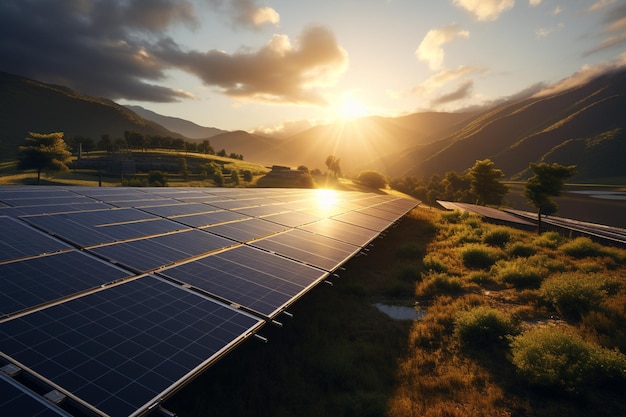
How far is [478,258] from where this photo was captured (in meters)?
24.2

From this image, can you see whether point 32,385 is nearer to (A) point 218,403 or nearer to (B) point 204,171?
(A) point 218,403

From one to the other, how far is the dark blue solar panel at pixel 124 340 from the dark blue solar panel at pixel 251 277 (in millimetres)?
895

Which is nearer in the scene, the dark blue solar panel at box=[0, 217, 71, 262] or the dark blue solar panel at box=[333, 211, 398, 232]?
the dark blue solar panel at box=[0, 217, 71, 262]

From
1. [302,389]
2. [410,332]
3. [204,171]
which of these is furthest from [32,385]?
[204,171]

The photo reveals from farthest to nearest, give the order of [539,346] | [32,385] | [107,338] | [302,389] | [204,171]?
1. [204,171]
2. [539,346]
3. [302,389]
4. [107,338]
5. [32,385]

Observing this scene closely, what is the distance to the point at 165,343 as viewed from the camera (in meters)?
6.99

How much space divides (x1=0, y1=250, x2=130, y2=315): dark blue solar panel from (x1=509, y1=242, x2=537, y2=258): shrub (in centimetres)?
2947

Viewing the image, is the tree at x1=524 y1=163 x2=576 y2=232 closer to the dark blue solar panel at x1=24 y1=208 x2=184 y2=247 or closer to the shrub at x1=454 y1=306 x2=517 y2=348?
the shrub at x1=454 y1=306 x2=517 y2=348

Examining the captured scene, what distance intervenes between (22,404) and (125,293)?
12.6ft

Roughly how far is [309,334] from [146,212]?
1179 cm

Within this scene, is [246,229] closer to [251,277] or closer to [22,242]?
[251,277]

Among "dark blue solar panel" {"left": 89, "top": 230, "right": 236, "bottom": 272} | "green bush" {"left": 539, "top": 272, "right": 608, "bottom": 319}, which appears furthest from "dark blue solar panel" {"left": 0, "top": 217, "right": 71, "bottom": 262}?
"green bush" {"left": 539, "top": 272, "right": 608, "bottom": 319}

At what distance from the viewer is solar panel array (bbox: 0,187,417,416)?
5473 mm

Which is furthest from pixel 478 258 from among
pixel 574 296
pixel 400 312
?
pixel 400 312
